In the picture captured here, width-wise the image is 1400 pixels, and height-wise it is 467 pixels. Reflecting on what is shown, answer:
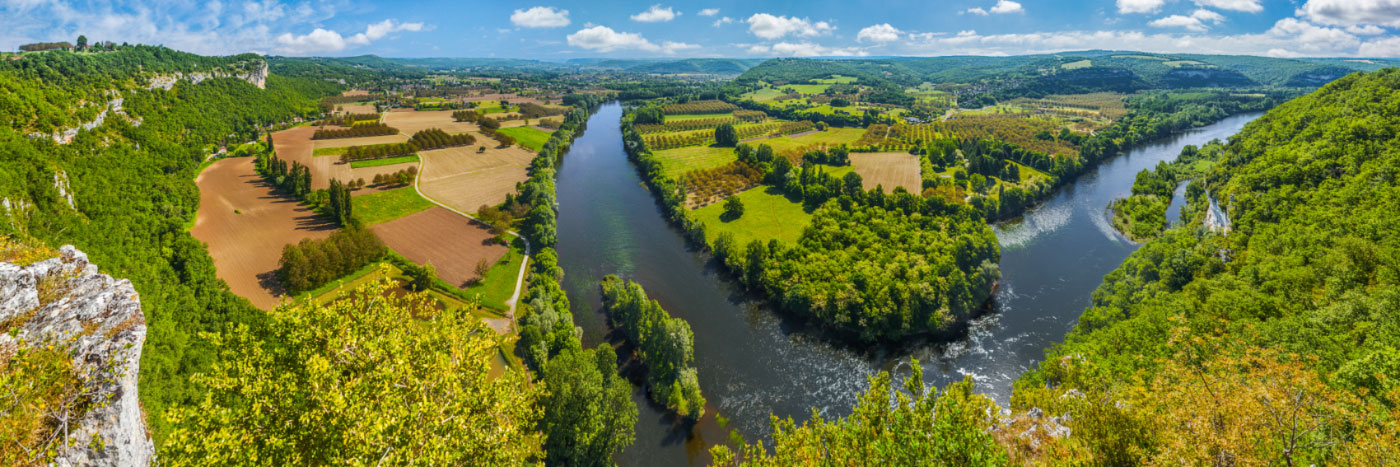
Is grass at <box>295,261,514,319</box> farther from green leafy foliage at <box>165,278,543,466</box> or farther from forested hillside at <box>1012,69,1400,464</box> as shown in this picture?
forested hillside at <box>1012,69,1400,464</box>

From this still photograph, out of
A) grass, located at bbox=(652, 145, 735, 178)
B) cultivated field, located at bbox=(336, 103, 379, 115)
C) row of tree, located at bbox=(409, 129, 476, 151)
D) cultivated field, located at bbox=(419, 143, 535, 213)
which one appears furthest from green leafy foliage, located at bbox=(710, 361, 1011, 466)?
cultivated field, located at bbox=(336, 103, 379, 115)

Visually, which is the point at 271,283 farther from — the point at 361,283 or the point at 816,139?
the point at 816,139

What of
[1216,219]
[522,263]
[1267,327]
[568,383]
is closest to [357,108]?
[522,263]

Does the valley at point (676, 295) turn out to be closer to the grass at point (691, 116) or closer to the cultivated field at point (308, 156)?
the cultivated field at point (308, 156)

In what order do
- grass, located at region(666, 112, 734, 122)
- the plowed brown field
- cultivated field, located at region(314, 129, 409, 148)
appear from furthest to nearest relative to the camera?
grass, located at region(666, 112, 734, 122), the plowed brown field, cultivated field, located at region(314, 129, 409, 148)

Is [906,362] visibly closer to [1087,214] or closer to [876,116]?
[1087,214]

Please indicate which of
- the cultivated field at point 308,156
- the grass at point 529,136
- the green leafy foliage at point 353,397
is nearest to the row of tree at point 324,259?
the cultivated field at point 308,156
